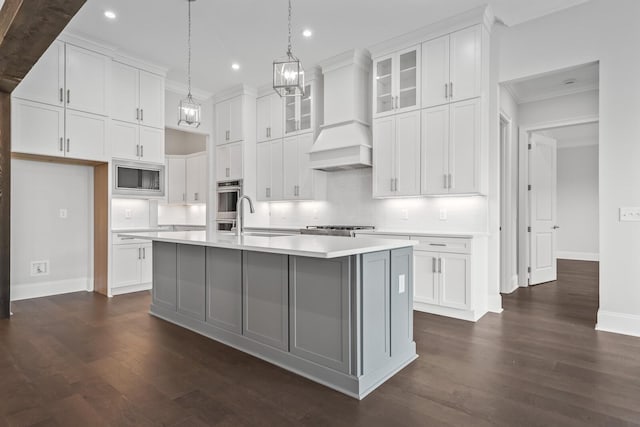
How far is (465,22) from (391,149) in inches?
63.0

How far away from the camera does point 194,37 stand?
4496 mm

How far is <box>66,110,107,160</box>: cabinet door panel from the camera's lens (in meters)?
4.52

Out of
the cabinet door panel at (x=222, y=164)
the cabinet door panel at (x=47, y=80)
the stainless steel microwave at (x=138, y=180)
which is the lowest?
the stainless steel microwave at (x=138, y=180)

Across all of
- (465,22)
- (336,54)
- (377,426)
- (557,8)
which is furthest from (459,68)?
(377,426)

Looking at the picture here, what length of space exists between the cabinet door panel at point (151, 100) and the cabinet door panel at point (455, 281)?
4.48m

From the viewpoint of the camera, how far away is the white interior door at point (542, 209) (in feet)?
18.8

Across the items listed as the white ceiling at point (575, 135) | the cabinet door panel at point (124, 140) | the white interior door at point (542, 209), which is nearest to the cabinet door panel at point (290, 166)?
the cabinet door panel at point (124, 140)

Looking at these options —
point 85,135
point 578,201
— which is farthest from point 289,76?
point 578,201

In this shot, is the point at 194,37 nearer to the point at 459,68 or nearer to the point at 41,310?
the point at 459,68

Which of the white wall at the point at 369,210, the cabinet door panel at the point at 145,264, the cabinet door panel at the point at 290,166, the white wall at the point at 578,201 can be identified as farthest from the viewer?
the white wall at the point at 578,201

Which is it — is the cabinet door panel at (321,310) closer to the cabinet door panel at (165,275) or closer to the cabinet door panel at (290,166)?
the cabinet door panel at (165,275)

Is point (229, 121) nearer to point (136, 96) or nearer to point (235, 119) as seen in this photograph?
point (235, 119)

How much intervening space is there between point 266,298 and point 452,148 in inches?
108

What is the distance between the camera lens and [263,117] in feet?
20.7
